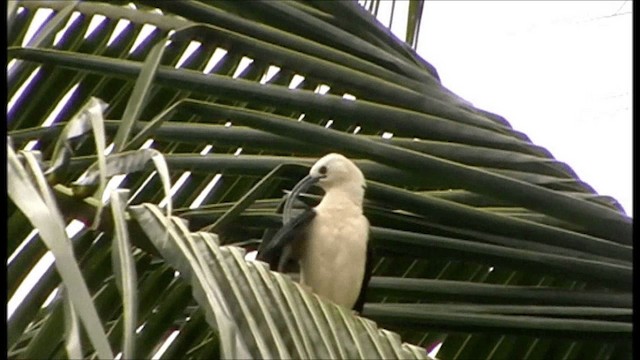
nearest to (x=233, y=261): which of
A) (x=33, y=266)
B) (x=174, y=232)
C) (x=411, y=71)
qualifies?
(x=174, y=232)

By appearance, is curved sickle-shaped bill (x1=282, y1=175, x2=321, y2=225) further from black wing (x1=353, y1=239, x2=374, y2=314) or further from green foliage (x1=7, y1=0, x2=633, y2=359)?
black wing (x1=353, y1=239, x2=374, y2=314)

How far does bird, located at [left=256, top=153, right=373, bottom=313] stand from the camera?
5.72ft

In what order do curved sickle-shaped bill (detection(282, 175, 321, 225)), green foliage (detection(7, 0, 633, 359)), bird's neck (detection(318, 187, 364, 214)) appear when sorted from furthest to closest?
bird's neck (detection(318, 187, 364, 214)) → curved sickle-shaped bill (detection(282, 175, 321, 225)) → green foliage (detection(7, 0, 633, 359))

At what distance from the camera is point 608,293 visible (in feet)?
5.04

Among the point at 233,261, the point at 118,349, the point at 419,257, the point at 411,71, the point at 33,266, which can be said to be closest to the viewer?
the point at 233,261

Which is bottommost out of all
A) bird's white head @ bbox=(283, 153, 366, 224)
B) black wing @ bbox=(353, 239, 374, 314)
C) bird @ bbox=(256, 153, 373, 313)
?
black wing @ bbox=(353, 239, 374, 314)

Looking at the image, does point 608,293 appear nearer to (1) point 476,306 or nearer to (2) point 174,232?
(1) point 476,306

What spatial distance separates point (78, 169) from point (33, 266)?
24 centimetres

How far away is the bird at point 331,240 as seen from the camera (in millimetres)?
1743

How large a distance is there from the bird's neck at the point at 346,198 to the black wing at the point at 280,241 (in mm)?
59

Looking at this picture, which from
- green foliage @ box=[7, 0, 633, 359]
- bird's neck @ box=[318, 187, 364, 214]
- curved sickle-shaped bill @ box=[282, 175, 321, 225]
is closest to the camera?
green foliage @ box=[7, 0, 633, 359]

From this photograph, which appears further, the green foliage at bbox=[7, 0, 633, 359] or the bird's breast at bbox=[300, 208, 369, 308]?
the bird's breast at bbox=[300, 208, 369, 308]

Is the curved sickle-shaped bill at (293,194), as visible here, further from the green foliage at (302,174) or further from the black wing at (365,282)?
the black wing at (365,282)

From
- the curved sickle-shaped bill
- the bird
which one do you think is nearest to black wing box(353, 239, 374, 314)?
the bird
